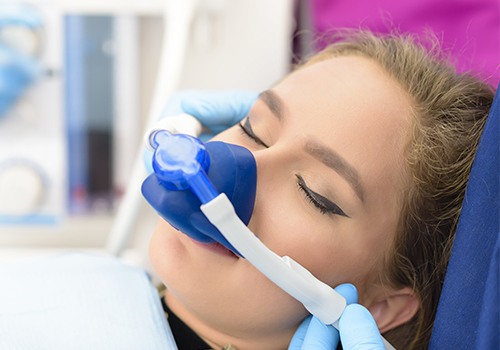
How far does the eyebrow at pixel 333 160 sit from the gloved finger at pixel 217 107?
0.37 meters

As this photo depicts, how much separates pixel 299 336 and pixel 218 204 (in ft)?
1.02

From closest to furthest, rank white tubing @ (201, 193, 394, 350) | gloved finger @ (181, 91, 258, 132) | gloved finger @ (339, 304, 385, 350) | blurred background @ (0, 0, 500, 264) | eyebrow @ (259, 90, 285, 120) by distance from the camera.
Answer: white tubing @ (201, 193, 394, 350) → gloved finger @ (339, 304, 385, 350) → eyebrow @ (259, 90, 285, 120) → gloved finger @ (181, 91, 258, 132) → blurred background @ (0, 0, 500, 264)

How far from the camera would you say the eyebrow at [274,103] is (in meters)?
1.00

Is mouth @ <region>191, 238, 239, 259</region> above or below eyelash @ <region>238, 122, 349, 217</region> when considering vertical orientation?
below

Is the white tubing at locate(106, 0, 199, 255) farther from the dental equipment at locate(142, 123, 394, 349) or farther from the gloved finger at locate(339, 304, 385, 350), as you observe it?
the gloved finger at locate(339, 304, 385, 350)

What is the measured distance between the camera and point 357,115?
98 centimetres

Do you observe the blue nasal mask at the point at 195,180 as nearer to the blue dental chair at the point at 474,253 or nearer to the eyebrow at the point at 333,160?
the eyebrow at the point at 333,160

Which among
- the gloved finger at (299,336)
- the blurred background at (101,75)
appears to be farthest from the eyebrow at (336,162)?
the blurred background at (101,75)

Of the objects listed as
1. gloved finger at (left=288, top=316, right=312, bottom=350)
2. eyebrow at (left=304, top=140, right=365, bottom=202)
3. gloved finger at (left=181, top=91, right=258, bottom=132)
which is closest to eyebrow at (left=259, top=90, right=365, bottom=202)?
eyebrow at (left=304, top=140, right=365, bottom=202)

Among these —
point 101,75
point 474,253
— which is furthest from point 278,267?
point 101,75

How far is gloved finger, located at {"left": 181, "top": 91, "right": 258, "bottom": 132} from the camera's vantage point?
49.9 inches

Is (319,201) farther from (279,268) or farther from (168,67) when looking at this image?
(168,67)

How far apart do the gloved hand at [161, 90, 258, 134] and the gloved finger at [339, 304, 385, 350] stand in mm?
498

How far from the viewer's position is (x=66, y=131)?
4.68 ft
